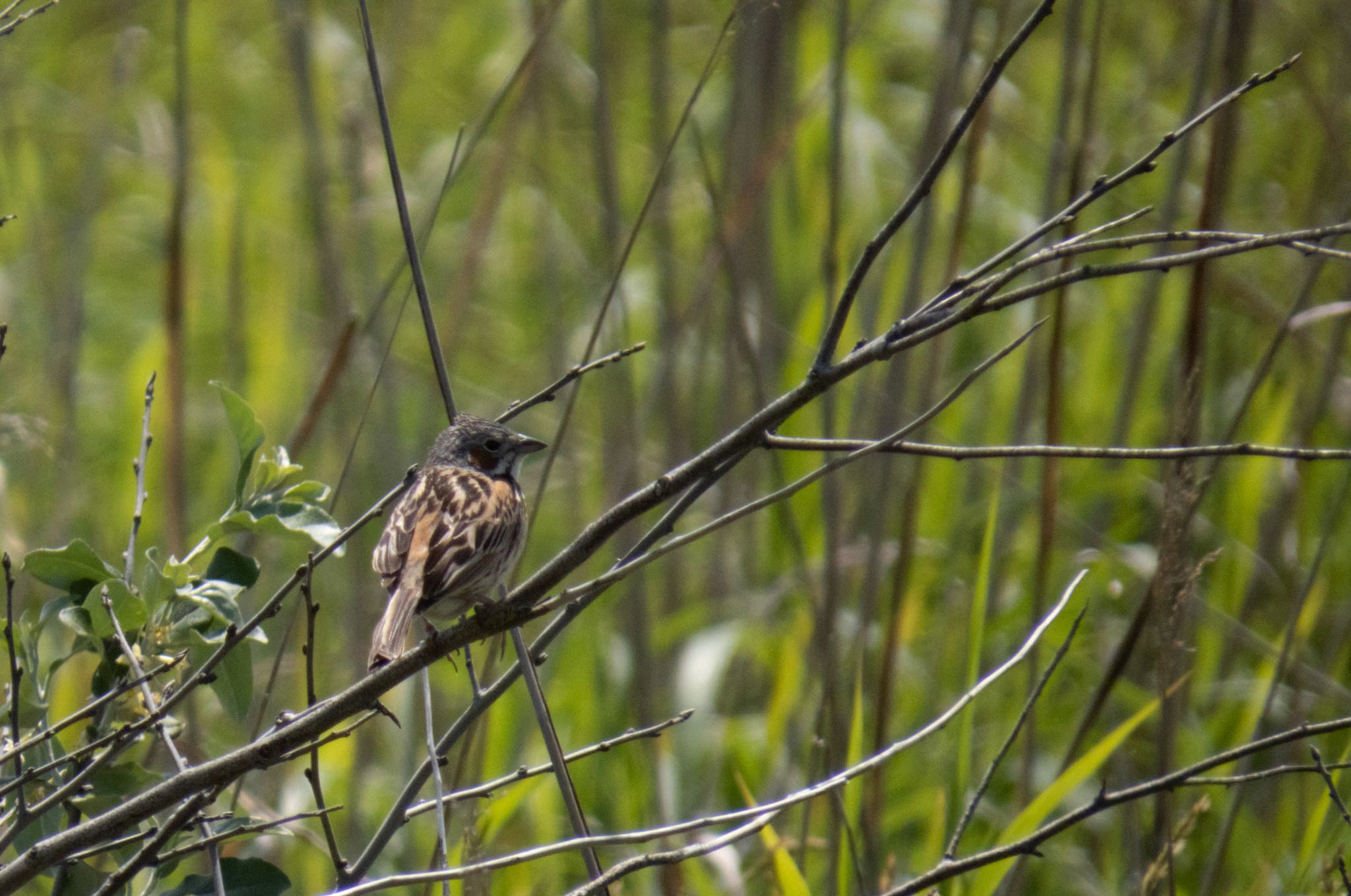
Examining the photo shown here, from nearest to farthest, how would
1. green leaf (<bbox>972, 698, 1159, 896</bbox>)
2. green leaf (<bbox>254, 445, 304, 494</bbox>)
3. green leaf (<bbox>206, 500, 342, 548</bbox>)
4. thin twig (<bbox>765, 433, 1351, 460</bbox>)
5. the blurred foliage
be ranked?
thin twig (<bbox>765, 433, 1351, 460</bbox>)
green leaf (<bbox>206, 500, 342, 548</bbox>)
green leaf (<bbox>254, 445, 304, 494</bbox>)
green leaf (<bbox>972, 698, 1159, 896</bbox>)
the blurred foliage

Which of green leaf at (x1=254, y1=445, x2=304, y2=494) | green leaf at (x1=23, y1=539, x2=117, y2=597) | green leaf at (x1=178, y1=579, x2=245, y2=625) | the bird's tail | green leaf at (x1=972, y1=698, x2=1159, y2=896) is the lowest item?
green leaf at (x1=972, y1=698, x2=1159, y2=896)

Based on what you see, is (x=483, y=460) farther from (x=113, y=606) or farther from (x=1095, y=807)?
(x=1095, y=807)

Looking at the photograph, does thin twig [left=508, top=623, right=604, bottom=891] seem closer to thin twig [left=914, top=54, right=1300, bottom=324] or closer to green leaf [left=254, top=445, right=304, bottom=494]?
green leaf [left=254, top=445, right=304, bottom=494]

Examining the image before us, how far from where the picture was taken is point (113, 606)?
1.93 metres

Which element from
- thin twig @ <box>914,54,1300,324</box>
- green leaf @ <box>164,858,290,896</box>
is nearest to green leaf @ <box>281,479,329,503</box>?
green leaf @ <box>164,858,290,896</box>

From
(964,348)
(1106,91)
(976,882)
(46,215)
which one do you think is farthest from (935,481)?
(46,215)

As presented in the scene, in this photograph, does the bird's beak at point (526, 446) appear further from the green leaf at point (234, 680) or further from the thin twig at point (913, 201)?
the thin twig at point (913, 201)

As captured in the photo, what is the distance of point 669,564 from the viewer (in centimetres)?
451

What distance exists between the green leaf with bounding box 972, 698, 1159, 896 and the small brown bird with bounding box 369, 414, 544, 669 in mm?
1096

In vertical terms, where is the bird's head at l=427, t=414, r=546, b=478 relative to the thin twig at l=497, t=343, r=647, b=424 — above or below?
below

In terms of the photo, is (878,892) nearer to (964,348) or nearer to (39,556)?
(39,556)

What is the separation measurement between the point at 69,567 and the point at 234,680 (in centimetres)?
27

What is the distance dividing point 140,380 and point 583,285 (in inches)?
78.8

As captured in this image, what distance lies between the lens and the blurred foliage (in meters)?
3.15
